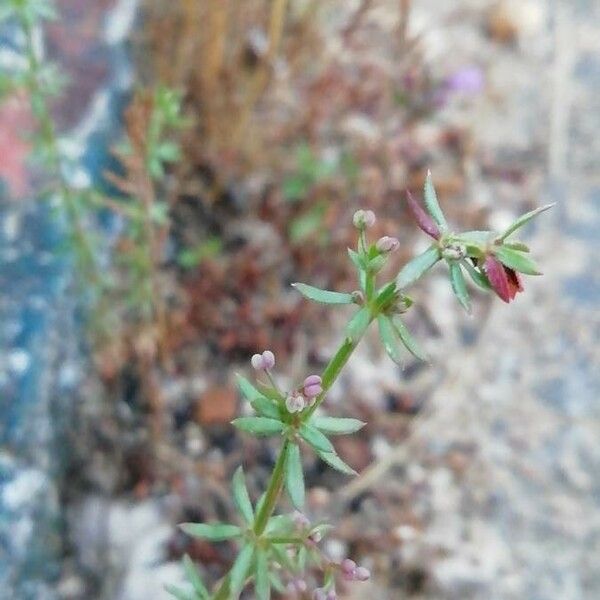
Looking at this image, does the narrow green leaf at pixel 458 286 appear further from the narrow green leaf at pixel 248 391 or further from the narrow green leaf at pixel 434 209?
the narrow green leaf at pixel 248 391

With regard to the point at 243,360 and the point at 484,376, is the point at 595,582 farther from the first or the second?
the point at 243,360

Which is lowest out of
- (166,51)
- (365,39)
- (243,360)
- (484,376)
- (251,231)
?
(243,360)

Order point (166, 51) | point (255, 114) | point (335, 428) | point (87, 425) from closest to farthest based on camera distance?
point (335, 428) → point (87, 425) → point (166, 51) → point (255, 114)

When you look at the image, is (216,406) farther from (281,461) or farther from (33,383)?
(281,461)

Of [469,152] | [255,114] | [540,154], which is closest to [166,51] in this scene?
[255,114]

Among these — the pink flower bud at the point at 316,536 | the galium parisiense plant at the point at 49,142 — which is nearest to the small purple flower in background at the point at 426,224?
the pink flower bud at the point at 316,536

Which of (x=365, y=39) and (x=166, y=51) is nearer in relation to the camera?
(x=166, y=51)

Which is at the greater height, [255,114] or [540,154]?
[540,154]
